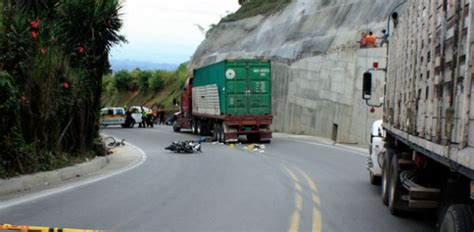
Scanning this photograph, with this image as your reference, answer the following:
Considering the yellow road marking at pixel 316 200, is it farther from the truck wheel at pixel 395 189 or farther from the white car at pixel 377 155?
the white car at pixel 377 155

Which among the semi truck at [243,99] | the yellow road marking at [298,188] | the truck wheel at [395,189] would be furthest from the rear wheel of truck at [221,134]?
the truck wheel at [395,189]

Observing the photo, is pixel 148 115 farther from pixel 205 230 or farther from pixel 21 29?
pixel 205 230

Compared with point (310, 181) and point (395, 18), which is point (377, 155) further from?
point (395, 18)

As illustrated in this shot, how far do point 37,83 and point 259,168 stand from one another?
605 centimetres

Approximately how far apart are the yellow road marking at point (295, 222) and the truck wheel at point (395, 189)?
1406 mm

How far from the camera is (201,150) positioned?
74.0 feet

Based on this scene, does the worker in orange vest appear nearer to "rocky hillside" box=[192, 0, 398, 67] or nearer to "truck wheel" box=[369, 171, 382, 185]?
"rocky hillside" box=[192, 0, 398, 67]

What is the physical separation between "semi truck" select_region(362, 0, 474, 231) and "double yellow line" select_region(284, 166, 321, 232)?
1.15m

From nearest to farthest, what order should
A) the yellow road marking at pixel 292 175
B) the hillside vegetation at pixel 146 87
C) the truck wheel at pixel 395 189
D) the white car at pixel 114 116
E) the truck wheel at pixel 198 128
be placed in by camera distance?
the truck wheel at pixel 395 189
the yellow road marking at pixel 292 175
the truck wheel at pixel 198 128
the white car at pixel 114 116
the hillside vegetation at pixel 146 87

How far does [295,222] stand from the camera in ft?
27.8

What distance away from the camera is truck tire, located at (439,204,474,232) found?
473 cm

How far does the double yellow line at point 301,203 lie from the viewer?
8.19 m

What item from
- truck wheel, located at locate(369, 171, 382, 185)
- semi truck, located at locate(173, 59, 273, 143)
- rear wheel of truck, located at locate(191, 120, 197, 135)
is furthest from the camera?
rear wheel of truck, located at locate(191, 120, 197, 135)

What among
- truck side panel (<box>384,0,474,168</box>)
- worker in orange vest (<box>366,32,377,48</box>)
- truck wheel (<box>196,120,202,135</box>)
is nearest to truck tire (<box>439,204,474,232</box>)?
truck side panel (<box>384,0,474,168</box>)
